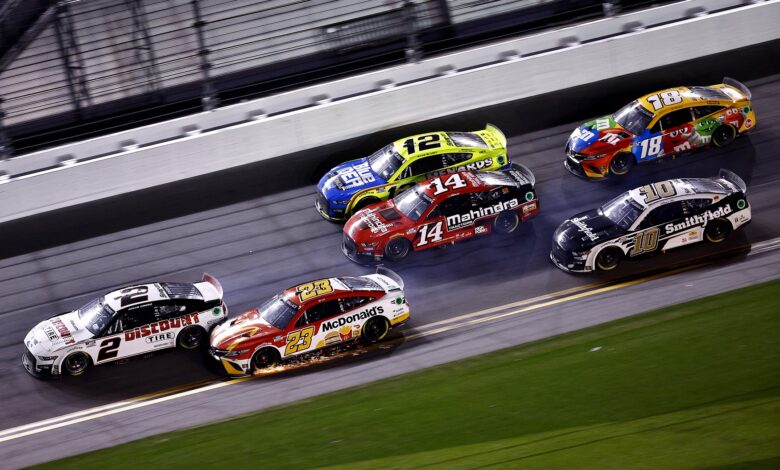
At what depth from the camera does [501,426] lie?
10867mm

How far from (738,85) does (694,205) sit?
14.7ft

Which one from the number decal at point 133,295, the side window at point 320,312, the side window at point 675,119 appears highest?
the side window at point 675,119

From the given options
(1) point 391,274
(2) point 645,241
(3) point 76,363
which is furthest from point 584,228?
(3) point 76,363

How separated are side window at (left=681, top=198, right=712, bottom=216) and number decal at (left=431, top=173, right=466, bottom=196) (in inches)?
140

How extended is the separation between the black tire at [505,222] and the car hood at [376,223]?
1.51 m

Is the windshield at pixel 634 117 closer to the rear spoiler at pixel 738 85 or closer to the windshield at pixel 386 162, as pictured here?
the rear spoiler at pixel 738 85

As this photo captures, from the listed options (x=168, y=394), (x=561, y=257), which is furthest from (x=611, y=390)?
(x=168, y=394)

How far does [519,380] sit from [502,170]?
5842 mm

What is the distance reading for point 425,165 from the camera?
17172mm

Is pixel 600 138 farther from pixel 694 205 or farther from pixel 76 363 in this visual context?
pixel 76 363

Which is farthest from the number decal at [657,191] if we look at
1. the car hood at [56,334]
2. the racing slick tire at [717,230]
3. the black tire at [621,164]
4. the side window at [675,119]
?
the car hood at [56,334]

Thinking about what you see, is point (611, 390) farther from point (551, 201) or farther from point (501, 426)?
point (551, 201)

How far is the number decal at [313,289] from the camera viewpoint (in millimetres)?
13977

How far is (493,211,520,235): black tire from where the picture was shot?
16.1 metres
